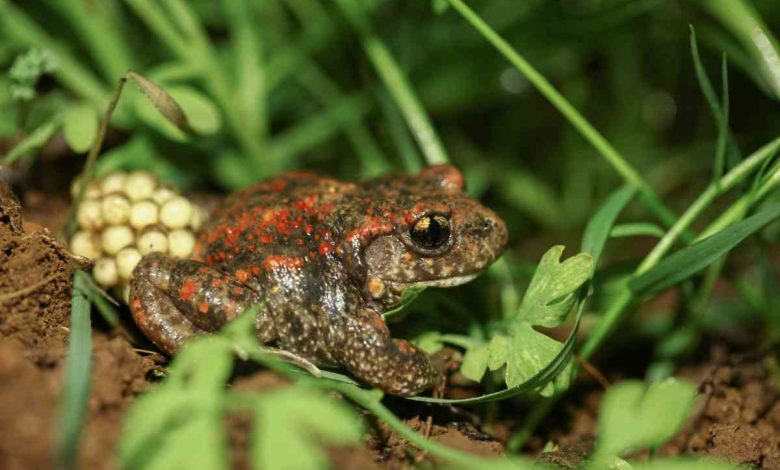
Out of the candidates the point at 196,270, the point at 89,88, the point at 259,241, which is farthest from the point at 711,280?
the point at 89,88

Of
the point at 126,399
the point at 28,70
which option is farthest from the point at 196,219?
the point at 126,399

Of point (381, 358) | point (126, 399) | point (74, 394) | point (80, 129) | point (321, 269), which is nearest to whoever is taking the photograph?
point (74, 394)

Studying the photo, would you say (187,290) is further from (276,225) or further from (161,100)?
(161,100)

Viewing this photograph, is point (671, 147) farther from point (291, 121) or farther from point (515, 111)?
point (291, 121)

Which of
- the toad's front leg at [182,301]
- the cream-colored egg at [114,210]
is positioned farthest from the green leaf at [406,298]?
the cream-colored egg at [114,210]

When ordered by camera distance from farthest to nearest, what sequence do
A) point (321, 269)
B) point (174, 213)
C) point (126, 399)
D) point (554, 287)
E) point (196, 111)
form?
1. point (196, 111)
2. point (174, 213)
3. point (321, 269)
4. point (554, 287)
5. point (126, 399)

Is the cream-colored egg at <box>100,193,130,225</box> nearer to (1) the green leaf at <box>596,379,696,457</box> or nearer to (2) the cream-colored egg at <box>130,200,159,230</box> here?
(2) the cream-colored egg at <box>130,200,159,230</box>
